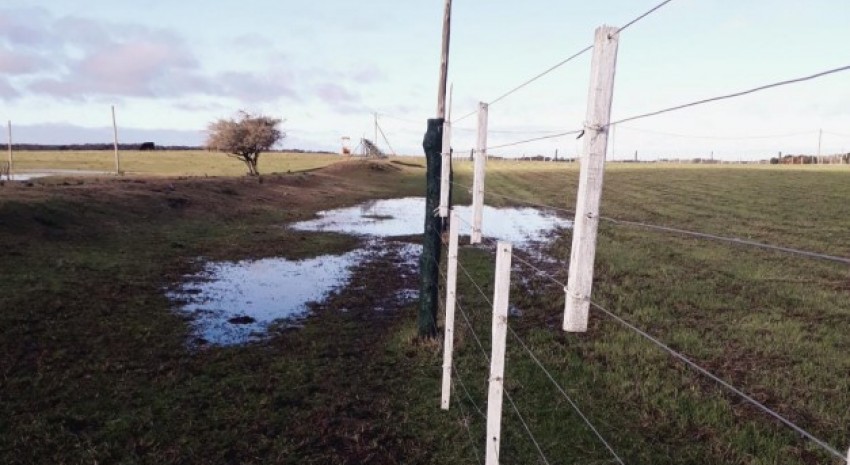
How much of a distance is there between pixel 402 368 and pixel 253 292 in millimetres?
5728

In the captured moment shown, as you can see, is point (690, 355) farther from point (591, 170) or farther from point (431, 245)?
point (591, 170)

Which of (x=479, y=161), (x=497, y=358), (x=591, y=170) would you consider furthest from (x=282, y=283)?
(x=591, y=170)

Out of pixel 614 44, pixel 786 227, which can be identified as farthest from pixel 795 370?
pixel 786 227

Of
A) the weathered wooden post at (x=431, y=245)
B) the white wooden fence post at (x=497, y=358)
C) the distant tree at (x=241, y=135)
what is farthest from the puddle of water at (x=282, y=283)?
the distant tree at (x=241, y=135)

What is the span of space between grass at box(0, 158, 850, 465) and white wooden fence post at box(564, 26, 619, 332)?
7.87 ft

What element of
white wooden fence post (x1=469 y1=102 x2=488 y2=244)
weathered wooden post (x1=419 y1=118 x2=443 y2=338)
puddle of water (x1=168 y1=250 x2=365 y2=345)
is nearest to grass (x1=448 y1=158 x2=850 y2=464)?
weathered wooden post (x1=419 y1=118 x2=443 y2=338)

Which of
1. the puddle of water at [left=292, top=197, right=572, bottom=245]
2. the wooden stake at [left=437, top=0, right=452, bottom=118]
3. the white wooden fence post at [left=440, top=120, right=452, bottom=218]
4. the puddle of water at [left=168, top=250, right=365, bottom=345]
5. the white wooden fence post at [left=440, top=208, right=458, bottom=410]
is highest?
the wooden stake at [left=437, top=0, right=452, bottom=118]

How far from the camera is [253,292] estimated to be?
1250cm

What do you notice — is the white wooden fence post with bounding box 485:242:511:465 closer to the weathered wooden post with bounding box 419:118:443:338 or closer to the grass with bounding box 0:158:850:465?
the grass with bounding box 0:158:850:465

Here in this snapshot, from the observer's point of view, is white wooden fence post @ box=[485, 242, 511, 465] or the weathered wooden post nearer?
white wooden fence post @ box=[485, 242, 511, 465]

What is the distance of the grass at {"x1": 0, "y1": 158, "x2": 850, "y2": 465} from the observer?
5.80 m

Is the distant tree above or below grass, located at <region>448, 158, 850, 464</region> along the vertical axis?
above

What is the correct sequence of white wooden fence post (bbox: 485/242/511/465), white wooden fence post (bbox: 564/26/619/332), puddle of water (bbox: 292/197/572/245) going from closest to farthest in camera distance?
white wooden fence post (bbox: 564/26/619/332), white wooden fence post (bbox: 485/242/511/465), puddle of water (bbox: 292/197/572/245)

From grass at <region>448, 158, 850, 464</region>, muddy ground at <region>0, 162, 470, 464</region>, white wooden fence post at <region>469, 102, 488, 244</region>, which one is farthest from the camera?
white wooden fence post at <region>469, 102, 488, 244</region>
